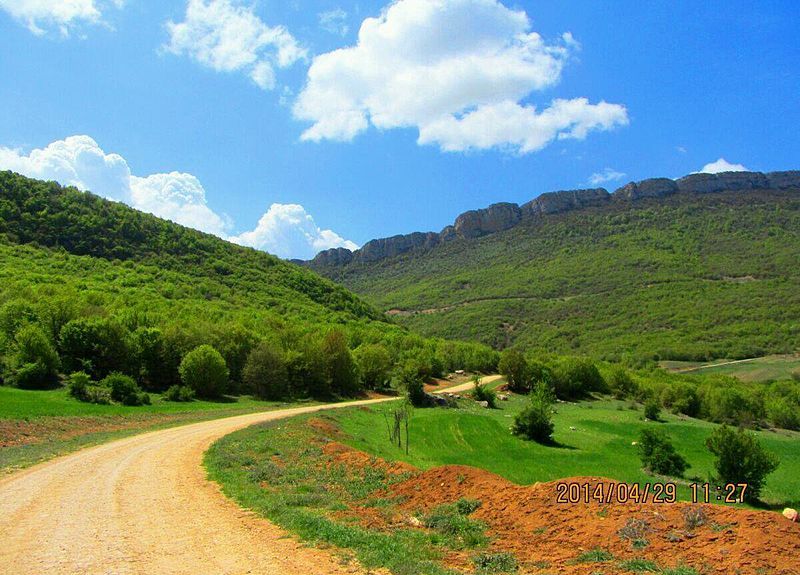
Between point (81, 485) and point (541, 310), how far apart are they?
12982 centimetres

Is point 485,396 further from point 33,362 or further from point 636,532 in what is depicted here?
point 636,532

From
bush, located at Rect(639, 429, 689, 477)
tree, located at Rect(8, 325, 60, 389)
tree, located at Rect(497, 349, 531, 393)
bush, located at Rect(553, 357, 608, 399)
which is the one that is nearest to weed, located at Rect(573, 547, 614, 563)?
bush, located at Rect(639, 429, 689, 477)

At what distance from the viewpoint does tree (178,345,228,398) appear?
143ft

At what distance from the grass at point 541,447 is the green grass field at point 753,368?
4384 centimetres

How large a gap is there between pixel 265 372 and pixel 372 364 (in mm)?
17435

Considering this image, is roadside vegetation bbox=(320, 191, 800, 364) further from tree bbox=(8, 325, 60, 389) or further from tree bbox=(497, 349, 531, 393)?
tree bbox=(8, 325, 60, 389)

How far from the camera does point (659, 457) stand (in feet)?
106

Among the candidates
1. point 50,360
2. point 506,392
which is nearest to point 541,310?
point 506,392

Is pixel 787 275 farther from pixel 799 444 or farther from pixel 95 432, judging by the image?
pixel 95 432

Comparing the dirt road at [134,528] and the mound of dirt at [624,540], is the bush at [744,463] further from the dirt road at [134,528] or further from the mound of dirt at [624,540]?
the dirt road at [134,528]

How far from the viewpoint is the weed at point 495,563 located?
24.9ft

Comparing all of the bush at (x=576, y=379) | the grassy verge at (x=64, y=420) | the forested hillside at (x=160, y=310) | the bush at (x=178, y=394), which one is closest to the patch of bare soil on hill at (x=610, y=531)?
the grassy verge at (x=64, y=420)

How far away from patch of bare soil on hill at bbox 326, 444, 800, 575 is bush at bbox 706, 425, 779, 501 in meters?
24.6

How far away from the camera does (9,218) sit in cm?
8456
